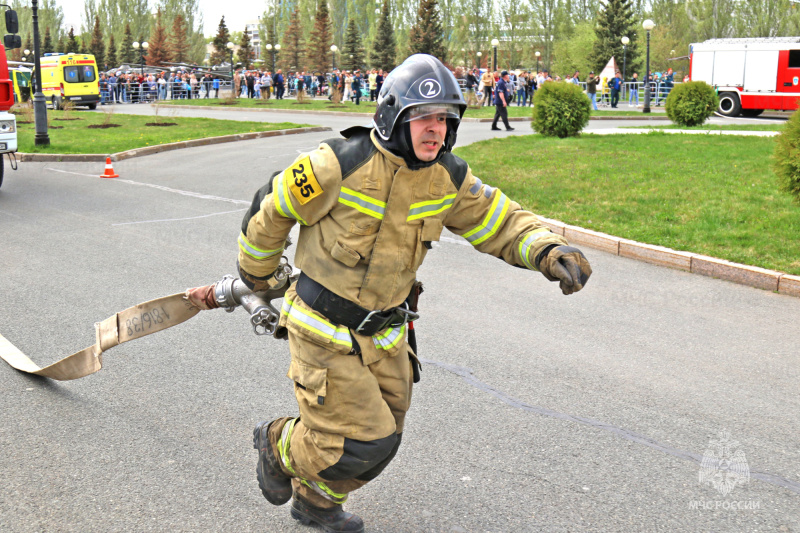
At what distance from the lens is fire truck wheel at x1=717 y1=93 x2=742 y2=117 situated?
31.6m

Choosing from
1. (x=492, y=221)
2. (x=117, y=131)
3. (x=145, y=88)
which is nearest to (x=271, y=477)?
(x=492, y=221)

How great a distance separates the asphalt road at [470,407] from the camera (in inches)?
139

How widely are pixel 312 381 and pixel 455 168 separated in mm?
904

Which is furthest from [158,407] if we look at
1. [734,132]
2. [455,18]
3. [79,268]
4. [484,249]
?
[455,18]

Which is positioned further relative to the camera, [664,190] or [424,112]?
[664,190]

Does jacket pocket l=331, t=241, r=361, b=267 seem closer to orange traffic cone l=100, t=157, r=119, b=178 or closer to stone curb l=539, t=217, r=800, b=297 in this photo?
stone curb l=539, t=217, r=800, b=297

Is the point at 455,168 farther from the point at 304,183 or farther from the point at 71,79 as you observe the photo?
the point at 71,79

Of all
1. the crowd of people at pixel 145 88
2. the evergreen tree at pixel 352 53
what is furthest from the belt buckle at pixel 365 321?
the evergreen tree at pixel 352 53

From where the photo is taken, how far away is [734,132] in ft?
67.1

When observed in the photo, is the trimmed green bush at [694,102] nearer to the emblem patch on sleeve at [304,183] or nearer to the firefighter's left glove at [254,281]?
the firefighter's left glove at [254,281]

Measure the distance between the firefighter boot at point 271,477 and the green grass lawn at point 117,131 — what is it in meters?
15.7

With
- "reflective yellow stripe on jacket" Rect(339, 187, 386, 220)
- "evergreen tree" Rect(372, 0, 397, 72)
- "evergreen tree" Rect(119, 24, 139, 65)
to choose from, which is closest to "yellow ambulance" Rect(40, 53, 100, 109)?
"evergreen tree" Rect(372, 0, 397, 72)

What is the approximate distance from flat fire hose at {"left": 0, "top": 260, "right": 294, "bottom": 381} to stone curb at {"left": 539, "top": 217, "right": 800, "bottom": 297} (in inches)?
198

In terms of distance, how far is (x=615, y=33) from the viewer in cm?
5606
